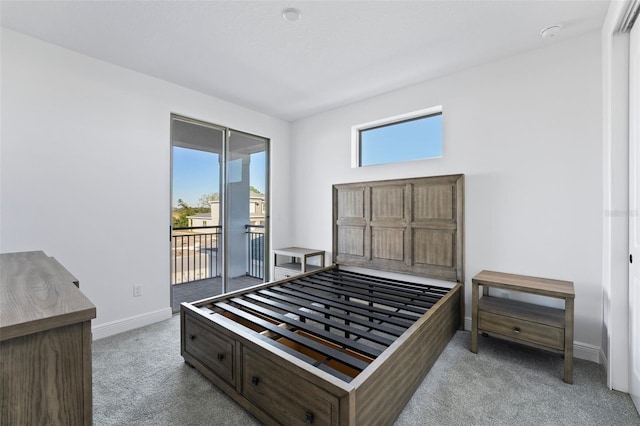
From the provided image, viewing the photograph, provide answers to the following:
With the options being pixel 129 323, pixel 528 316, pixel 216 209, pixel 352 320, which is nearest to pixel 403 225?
pixel 528 316

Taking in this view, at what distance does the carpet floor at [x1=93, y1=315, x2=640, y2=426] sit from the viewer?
1.62m

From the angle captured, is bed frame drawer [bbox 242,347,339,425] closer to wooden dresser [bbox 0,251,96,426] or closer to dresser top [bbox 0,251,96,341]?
wooden dresser [bbox 0,251,96,426]

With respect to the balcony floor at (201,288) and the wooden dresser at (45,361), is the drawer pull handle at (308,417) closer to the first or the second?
the wooden dresser at (45,361)

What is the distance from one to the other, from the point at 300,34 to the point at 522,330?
2869mm

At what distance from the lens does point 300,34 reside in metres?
2.28

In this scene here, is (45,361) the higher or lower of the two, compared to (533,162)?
lower

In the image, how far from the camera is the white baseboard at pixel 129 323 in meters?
2.63

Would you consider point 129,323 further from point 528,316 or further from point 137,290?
point 528,316

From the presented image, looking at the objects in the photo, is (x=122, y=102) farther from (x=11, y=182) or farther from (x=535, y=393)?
(x=535, y=393)

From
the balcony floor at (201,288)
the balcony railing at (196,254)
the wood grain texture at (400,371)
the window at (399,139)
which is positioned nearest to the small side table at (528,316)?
the wood grain texture at (400,371)

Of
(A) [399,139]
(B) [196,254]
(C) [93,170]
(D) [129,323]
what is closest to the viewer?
(C) [93,170]

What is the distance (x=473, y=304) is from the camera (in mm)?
2322

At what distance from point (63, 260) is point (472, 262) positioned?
3.78m

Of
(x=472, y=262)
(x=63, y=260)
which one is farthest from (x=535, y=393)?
(x=63, y=260)
